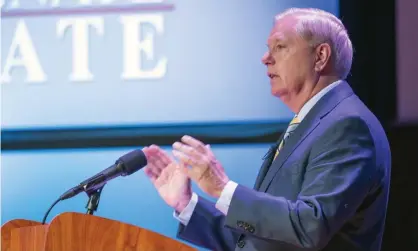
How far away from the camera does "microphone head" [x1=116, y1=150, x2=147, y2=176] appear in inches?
77.0

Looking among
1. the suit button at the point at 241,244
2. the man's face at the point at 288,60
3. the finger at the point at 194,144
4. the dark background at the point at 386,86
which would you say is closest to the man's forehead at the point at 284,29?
the man's face at the point at 288,60

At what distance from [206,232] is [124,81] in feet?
3.58

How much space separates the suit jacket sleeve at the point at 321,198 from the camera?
1.72 m

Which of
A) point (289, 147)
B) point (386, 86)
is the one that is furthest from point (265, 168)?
point (386, 86)

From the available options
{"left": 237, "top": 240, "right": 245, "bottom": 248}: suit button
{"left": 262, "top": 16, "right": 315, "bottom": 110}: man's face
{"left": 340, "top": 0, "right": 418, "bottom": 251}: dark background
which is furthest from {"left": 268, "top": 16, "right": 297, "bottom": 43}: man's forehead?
{"left": 340, "top": 0, "right": 418, "bottom": 251}: dark background

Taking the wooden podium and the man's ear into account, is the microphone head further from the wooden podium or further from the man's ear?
the man's ear

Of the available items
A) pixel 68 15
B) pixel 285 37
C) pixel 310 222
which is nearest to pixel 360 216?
pixel 310 222

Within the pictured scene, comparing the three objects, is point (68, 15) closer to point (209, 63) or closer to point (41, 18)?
point (41, 18)

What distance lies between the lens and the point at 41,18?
315cm

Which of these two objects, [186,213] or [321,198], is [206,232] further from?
[321,198]

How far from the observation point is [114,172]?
193 cm

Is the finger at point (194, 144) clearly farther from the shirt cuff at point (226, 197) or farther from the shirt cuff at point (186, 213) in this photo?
the shirt cuff at point (186, 213)

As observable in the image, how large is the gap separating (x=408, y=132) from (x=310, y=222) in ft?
3.91

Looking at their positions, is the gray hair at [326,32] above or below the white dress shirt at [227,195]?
above
